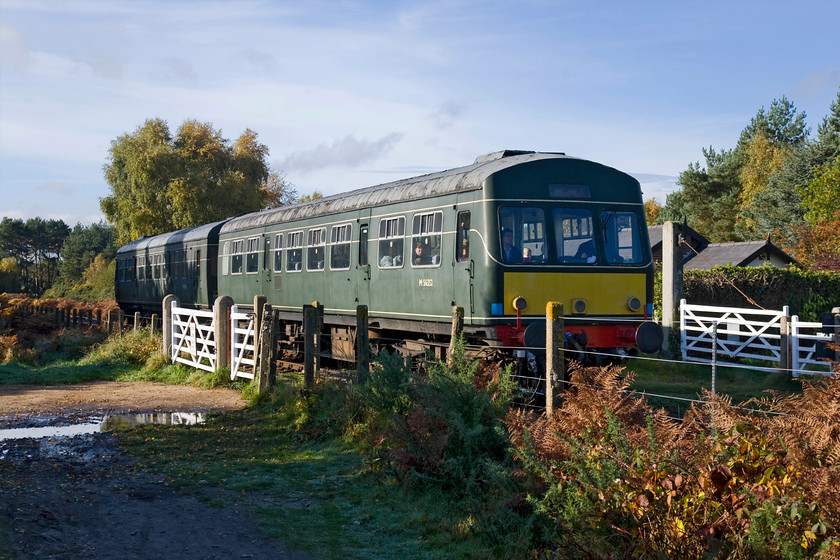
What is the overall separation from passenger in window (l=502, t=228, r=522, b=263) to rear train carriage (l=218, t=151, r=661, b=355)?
0.05ft

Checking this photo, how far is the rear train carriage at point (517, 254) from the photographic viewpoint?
11.9 metres

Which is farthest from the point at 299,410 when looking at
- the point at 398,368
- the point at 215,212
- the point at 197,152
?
the point at 197,152

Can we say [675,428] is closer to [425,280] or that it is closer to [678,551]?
[678,551]

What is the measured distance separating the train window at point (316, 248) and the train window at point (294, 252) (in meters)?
0.43

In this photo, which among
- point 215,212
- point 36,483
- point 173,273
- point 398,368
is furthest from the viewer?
point 215,212

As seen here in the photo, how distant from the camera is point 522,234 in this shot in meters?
12.1

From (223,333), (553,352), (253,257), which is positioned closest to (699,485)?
(553,352)

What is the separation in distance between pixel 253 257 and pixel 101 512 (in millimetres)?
13957

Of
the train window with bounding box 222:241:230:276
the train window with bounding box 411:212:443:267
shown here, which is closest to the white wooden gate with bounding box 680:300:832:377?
the train window with bounding box 411:212:443:267

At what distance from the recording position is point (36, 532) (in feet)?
22.1

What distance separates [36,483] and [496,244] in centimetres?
635

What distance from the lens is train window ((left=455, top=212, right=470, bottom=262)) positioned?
12324 mm

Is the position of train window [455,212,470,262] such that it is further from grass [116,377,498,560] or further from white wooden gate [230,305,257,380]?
white wooden gate [230,305,257,380]

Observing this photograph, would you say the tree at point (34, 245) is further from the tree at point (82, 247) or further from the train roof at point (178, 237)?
the train roof at point (178, 237)
